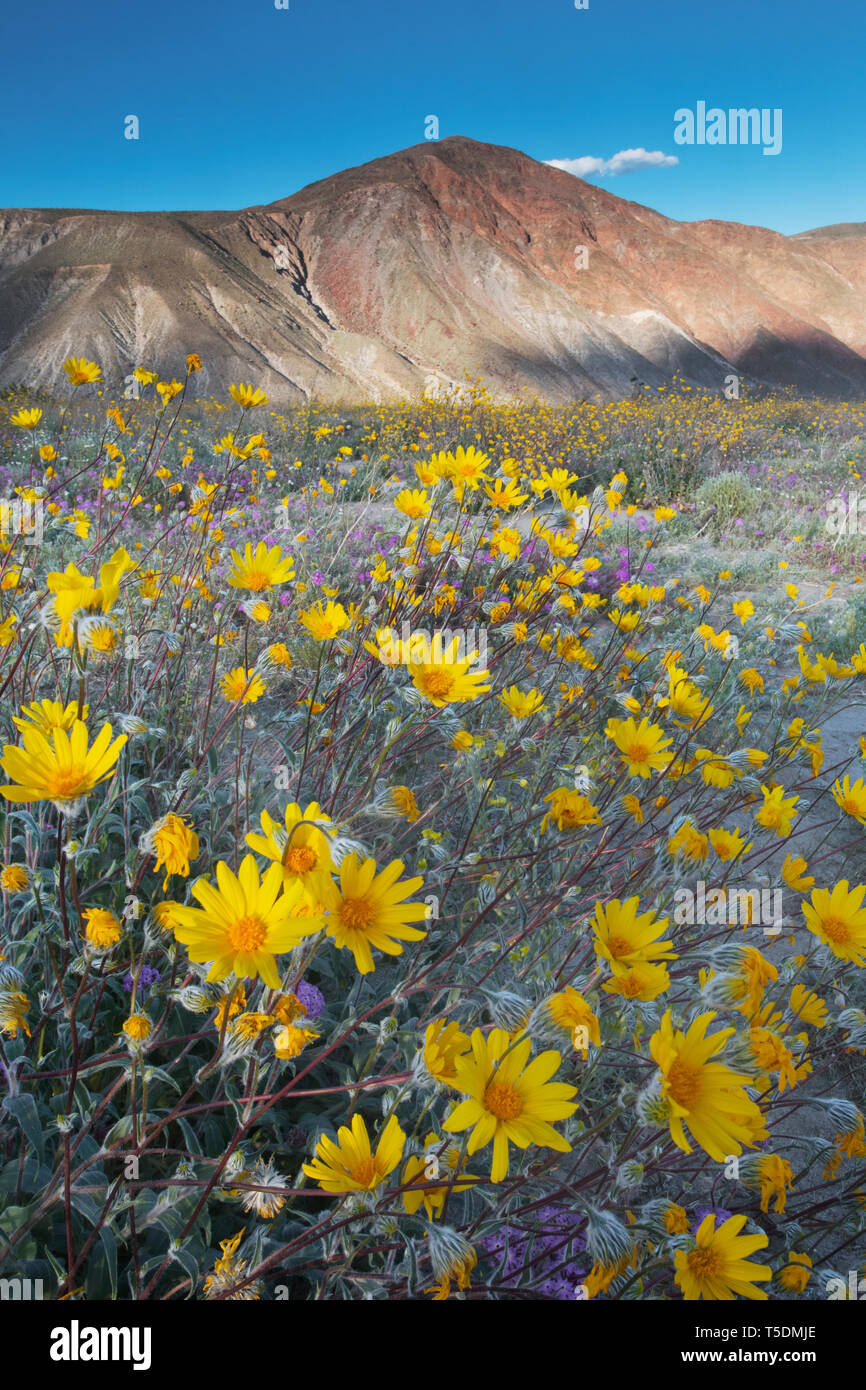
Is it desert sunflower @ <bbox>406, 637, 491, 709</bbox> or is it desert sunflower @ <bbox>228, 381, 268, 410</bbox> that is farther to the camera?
desert sunflower @ <bbox>228, 381, 268, 410</bbox>

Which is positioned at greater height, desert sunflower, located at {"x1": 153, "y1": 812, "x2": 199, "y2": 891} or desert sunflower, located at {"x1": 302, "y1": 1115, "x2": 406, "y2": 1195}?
desert sunflower, located at {"x1": 153, "y1": 812, "x2": 199, "y2": 891}

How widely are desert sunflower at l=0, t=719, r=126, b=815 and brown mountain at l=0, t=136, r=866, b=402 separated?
37.2 metres

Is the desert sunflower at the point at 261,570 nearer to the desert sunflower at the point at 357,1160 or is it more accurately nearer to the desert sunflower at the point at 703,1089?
the desert sunflower at the point at 357,1160

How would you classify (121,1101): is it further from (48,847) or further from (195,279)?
(195,279)

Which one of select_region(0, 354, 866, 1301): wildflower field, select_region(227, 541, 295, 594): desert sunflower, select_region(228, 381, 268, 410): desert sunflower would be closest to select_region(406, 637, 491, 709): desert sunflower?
select_region(0, 354, 866, 1301): wildflower field

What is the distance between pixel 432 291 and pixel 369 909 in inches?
1961

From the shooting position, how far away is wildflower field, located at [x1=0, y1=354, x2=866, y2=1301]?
0.99 m

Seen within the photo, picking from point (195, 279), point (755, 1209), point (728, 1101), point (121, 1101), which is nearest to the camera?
point (728, 1101)

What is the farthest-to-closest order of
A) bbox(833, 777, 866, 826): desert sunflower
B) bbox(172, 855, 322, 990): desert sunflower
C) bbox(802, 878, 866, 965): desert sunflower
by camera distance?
bbox(833, 777, 866, 826): desert sunflower < bbox(802, 878, 866, 965): desert sunflower < bbox(172, 855, 322, 990): desert sunflower

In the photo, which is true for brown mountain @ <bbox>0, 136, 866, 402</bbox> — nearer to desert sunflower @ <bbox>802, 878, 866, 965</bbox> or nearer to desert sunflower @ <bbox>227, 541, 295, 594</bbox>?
desert sunflower @ <bbox>227, 541, 295, 594</bbox>

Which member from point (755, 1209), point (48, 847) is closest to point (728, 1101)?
point (755, 1209)

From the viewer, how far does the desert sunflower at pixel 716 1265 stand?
1.06 metres
